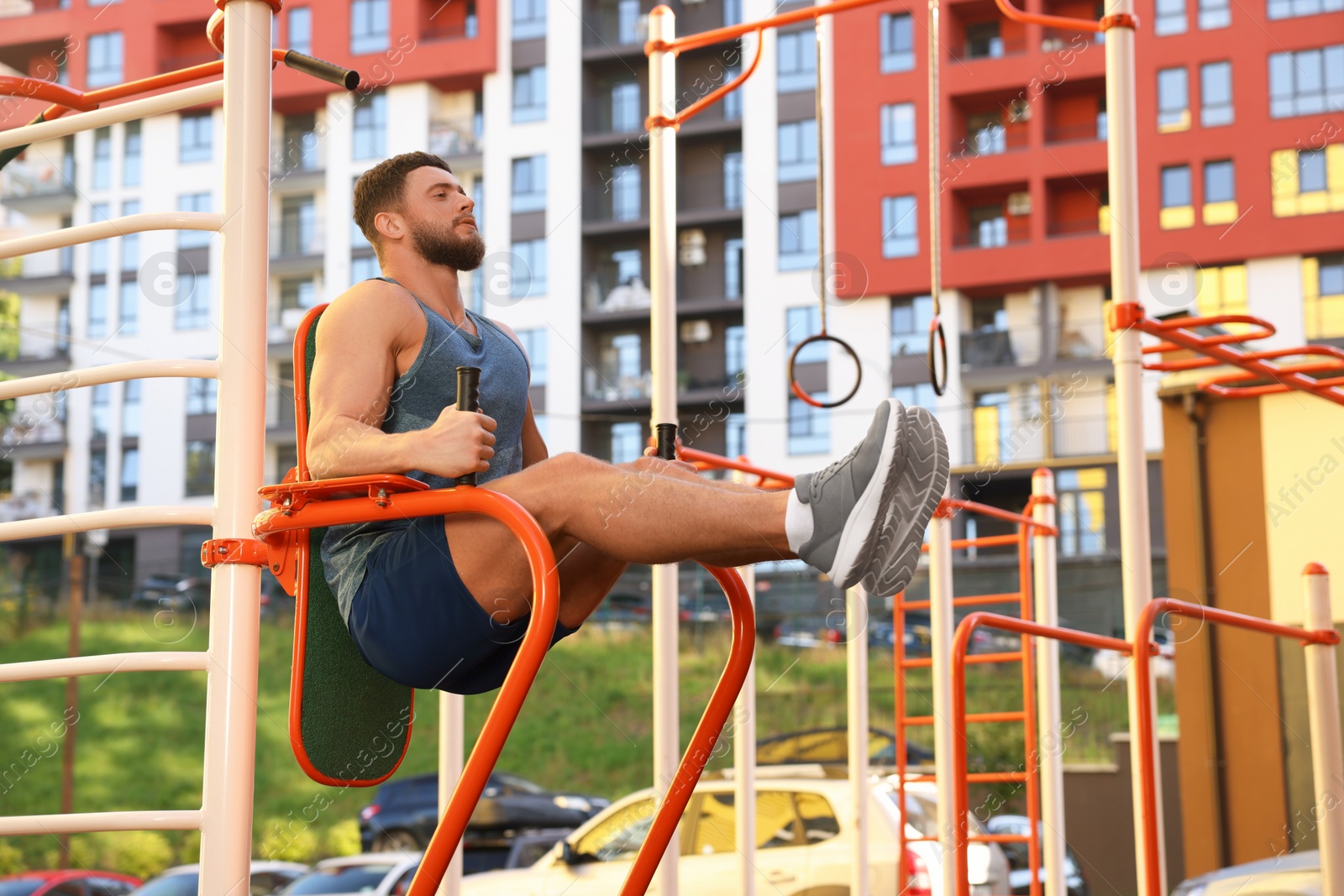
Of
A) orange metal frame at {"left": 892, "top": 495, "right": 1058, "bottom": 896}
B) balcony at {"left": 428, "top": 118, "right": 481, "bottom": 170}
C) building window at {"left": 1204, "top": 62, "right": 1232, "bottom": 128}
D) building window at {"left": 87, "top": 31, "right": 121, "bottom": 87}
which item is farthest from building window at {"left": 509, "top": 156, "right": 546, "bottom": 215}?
orange metal frame at {"left": 892, "top": 495, "right": 1058, "bottom": 896}

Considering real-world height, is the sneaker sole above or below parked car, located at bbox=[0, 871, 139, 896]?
above

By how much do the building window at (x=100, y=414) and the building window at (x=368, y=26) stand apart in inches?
364

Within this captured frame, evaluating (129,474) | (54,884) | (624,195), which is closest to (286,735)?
(54,884)

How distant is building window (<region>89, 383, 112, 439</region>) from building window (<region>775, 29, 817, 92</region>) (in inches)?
627

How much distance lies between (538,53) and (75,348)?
13.1 m

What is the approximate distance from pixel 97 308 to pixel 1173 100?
890 inches

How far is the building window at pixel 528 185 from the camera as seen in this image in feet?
93.2

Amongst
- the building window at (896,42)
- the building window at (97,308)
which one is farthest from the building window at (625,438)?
the building window at (97,308)

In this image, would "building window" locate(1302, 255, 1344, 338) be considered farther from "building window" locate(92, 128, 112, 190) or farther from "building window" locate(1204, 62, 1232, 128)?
"building window" locate(92, 128, 112, 190)

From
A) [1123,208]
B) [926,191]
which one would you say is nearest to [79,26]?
[926,191]

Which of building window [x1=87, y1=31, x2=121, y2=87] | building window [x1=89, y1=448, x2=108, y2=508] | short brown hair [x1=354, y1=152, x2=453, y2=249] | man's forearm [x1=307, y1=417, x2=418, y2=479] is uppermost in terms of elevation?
building window [x1=87, y1=31, x2=121, y2=87]

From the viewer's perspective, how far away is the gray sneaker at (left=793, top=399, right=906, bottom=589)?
1.84 m

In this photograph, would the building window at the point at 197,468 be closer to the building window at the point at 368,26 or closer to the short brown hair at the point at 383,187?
the building window at the point at 368,26

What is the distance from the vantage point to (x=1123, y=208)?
3330mm
